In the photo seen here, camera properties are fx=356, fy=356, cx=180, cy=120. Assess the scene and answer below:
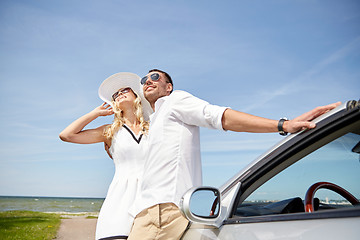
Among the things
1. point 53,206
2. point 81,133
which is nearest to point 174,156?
point 81,133

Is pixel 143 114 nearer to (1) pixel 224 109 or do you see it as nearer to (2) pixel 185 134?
(2) pixel 185 134

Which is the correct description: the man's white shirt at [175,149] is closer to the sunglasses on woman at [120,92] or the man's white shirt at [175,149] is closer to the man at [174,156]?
the man at [174,156]

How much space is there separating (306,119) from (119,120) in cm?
237

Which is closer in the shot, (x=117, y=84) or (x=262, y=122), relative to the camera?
(x=262, y=122)

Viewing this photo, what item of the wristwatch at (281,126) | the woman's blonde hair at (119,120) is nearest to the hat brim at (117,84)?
the woman's blonde hair at (119,120)

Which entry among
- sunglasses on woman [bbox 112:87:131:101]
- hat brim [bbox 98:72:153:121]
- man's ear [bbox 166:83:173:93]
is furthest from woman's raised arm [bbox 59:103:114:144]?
man's ear [bbox 166:83:173:93]

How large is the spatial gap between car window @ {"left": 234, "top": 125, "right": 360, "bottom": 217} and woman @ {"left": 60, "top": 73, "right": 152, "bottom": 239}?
1.44 m

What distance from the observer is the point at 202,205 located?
1999 millimetres

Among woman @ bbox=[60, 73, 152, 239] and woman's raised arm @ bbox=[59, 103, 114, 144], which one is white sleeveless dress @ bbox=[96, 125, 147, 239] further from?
woman's raised arm @ bbox=[59, 103, 114, 144]

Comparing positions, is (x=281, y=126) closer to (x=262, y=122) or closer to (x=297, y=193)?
(x=262, y=122)

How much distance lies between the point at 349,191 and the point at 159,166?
3.92 ft

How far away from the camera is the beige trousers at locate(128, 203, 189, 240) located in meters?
2.24

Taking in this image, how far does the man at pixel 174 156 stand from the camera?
2240 mm

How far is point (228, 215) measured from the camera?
198 centimetres
